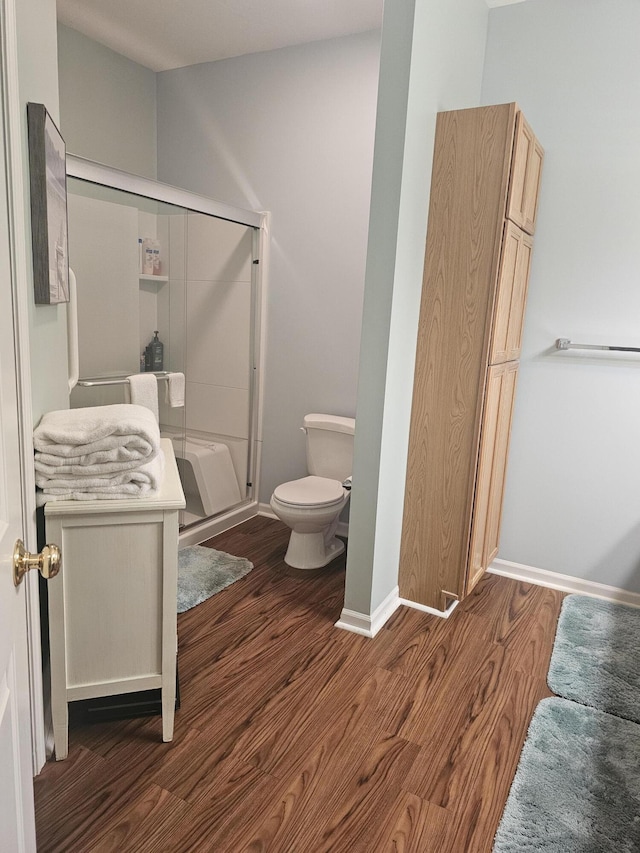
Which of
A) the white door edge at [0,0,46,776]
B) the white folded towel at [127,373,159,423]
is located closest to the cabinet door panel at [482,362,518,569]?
the white folded towel at [127,373,159,423]

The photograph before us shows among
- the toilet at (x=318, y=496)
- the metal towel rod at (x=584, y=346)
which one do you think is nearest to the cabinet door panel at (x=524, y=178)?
the metal towel rod at (x=584, y=346)

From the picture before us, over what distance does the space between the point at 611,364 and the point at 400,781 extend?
6.43 ft

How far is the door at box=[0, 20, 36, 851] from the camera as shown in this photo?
85 cm

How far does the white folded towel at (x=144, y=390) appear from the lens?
2713mm

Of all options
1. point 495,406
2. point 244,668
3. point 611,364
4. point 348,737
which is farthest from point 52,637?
point 611,364

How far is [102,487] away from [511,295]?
182cm

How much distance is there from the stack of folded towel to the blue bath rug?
106 centimetres

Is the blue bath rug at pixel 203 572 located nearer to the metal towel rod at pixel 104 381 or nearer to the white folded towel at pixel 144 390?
the white folded towel at pixel 144 390

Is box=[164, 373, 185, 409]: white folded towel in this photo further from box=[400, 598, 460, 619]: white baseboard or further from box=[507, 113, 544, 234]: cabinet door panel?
box=[507, 113, 544, 234]: cabinet door panel

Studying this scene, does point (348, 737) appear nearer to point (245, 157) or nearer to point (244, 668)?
point (244, 668)

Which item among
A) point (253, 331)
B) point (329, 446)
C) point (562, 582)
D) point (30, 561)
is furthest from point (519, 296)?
point (30, 561)

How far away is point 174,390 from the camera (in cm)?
298

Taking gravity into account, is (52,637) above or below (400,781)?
above

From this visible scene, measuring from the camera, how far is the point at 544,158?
2.76 meters
